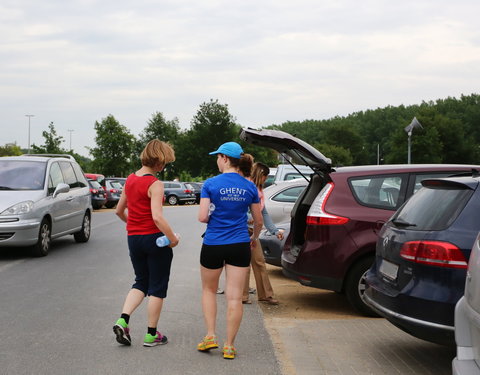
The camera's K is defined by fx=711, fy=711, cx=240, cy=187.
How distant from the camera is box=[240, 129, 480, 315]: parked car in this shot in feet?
23.7

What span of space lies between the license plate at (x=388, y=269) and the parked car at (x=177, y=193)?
139 feet

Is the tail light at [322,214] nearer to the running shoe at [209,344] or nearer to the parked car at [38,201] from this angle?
the running shoe at [209,344]

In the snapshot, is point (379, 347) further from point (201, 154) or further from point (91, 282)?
point (201, 154)

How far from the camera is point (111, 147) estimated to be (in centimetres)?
7762

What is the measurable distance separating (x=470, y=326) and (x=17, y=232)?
9398 mm

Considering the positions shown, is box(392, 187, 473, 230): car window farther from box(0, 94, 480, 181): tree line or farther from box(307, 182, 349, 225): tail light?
box(0, 94, 480, 181): tree line

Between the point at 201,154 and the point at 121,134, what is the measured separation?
21.2 metres

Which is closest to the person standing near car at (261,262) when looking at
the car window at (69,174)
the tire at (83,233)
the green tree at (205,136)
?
the car window at (69,174)

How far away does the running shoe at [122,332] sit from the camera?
5.72 m

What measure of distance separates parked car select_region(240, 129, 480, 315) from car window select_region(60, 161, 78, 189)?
295 inches

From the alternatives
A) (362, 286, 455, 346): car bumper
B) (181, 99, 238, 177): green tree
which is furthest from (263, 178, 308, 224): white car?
(181, 99, 238, 177): green tree

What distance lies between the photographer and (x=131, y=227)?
5797 millimetres

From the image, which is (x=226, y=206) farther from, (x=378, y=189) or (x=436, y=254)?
(x=378, y=189)

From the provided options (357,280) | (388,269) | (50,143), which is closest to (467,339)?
(388,269)
